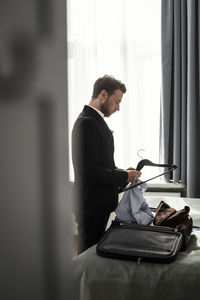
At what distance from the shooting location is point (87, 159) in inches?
67.9

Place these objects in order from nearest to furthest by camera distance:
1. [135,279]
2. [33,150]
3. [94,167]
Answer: [33,150] < [135,279] < [94,167]

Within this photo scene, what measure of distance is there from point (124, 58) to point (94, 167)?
1813mm

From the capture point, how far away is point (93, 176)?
5.67 ft

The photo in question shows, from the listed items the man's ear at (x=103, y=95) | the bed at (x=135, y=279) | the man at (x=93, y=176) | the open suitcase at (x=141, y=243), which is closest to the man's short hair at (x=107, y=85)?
the man's ear at (x=103, y=95)

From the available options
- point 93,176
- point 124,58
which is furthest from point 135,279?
point 124,58

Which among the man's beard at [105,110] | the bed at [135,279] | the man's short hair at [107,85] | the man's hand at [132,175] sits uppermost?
the man's short hair at [107,85]

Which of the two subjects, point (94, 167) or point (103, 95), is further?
point (103, 95)

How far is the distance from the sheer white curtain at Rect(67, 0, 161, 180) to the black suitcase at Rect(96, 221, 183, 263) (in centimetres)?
170

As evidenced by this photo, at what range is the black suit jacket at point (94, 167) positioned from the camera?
5.67 ft

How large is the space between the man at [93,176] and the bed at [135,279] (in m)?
0.30

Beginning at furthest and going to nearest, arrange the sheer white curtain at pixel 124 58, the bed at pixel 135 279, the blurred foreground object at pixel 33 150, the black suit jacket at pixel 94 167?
the sheer white curtain at pixel 124 58 → the black suit jacket at pixel 94 167 → the bed at pixel 135 279 → the blurred foreground object at pixel 33 150

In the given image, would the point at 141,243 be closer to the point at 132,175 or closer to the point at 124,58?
the point at 132,175

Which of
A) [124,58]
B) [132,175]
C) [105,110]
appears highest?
[124,58]

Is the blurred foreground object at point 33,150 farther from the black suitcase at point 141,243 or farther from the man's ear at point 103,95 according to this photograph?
the man's ear at point 103,95
